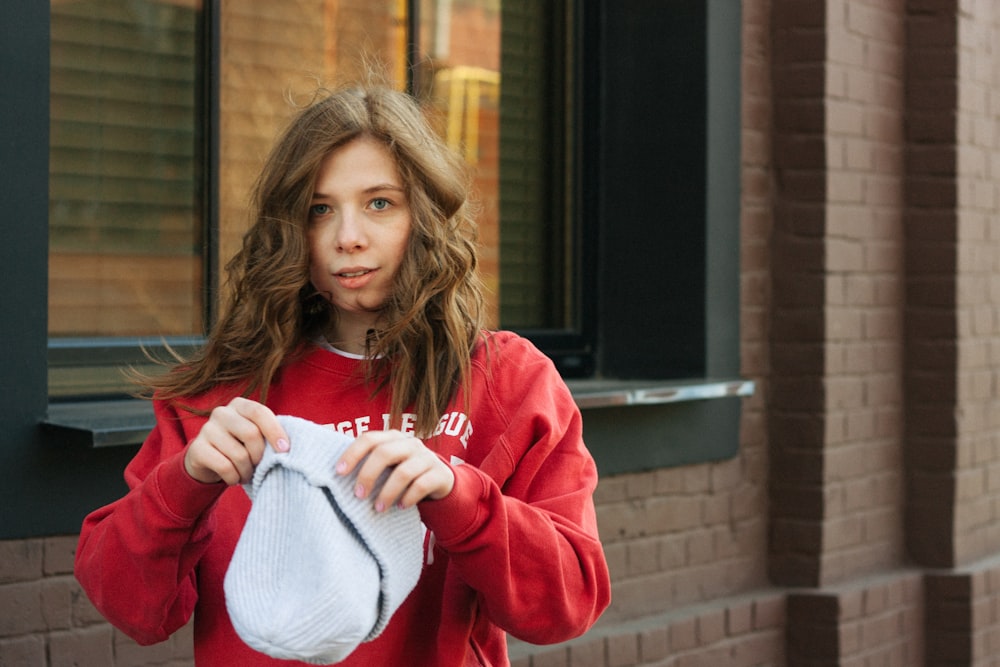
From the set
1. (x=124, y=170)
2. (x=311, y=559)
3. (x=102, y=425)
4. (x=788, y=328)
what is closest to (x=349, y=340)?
(x=311, y=559)

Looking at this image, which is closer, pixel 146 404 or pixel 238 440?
pixel 238 440

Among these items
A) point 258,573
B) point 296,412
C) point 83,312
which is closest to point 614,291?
point 83,312

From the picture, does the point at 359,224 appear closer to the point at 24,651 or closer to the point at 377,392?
the point at 377,392

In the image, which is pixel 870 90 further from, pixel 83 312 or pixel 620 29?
pixel 83 312

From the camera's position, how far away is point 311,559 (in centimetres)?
158

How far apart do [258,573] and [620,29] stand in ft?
10.8

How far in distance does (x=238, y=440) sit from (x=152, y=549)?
23 centimetres

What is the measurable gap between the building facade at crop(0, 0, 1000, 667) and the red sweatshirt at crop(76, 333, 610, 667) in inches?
75.0

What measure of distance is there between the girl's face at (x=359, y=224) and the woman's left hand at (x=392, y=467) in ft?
1.40

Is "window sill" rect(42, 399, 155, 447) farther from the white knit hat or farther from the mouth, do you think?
the white knit hat

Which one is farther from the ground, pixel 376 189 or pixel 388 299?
pixel 376 189

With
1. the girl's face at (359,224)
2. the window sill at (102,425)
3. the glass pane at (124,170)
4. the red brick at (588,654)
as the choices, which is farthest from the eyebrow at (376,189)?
the red brick at (588,654)

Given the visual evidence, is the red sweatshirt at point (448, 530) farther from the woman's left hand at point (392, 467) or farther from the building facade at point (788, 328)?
the building facade at point (788, 328)

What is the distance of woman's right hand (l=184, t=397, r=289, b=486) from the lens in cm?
163
